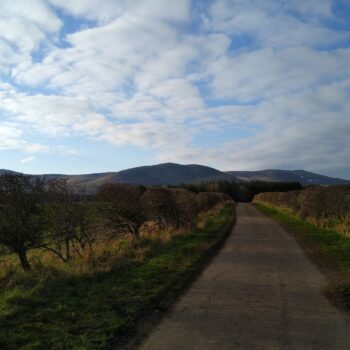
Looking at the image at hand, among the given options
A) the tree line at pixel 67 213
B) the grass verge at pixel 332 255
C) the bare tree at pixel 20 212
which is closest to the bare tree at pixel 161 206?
the tree line at pixel 67 213

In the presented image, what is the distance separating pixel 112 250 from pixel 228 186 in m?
109

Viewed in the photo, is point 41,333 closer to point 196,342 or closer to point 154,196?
point 196,342

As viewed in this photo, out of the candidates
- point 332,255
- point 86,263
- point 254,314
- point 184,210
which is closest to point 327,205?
point 184,210

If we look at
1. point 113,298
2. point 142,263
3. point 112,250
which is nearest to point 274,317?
point 113,298

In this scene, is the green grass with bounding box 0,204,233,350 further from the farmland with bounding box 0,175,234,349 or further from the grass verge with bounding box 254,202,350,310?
the grass verge with bounding box 254,202,350,310

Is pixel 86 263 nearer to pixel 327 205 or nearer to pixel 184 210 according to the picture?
pixel 184 210

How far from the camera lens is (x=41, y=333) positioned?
5.86 meters

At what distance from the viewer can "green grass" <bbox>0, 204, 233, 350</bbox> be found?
223 inches

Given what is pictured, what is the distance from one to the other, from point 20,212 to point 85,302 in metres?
4.37

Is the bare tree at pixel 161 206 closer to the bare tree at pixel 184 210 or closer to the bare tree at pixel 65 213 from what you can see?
the bare tree at pixel 184 210

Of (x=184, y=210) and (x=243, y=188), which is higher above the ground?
(x=243, y=188)

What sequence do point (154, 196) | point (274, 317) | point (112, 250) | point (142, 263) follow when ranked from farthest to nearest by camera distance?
1. point (154, 196)
2. point (112, 250)
3. point (142, 263)
4. point (274, 317)

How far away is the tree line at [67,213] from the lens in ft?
35.4

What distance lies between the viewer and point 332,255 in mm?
12758
